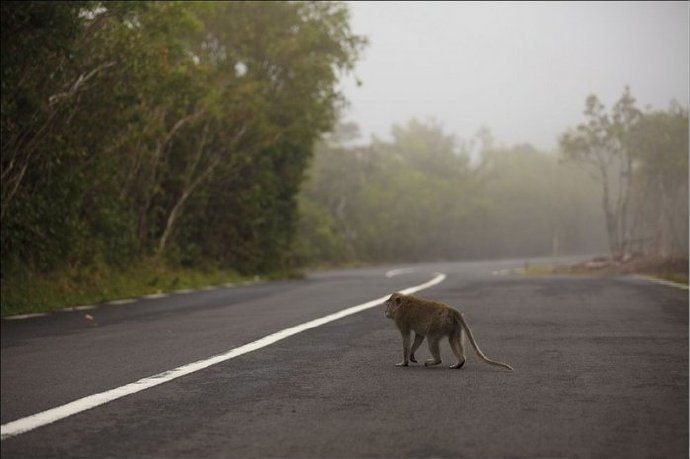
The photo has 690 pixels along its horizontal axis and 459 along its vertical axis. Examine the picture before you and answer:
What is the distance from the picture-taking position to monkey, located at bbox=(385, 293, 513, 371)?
771 cm

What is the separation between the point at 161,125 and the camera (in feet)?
72.7

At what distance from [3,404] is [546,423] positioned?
12.1 ft

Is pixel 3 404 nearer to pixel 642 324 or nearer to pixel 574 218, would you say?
pixel 642 324

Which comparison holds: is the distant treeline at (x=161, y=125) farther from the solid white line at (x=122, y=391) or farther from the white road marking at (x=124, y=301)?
the solid white line at (x=122, y=391)

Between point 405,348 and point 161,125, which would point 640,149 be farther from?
point 405,348

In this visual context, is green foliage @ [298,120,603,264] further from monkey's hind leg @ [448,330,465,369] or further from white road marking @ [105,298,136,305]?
monkey's hind leg @ [448,330,465,369]

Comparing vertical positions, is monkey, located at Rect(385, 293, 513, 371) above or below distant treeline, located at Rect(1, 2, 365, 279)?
below

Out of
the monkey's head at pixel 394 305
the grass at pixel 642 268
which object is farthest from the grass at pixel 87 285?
the grass at pixel 642 268

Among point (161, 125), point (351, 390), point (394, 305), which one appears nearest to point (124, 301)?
point (161, 125)

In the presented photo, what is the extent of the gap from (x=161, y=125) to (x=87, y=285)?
5354mm

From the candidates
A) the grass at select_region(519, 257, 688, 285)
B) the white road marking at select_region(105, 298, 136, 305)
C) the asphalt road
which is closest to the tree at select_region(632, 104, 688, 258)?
the grass at select_region(519, 257, 688, 285)

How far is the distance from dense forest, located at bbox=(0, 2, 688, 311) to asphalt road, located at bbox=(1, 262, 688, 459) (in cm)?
474

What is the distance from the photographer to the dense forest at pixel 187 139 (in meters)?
Result: 16.1

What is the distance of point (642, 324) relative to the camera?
457 inches
